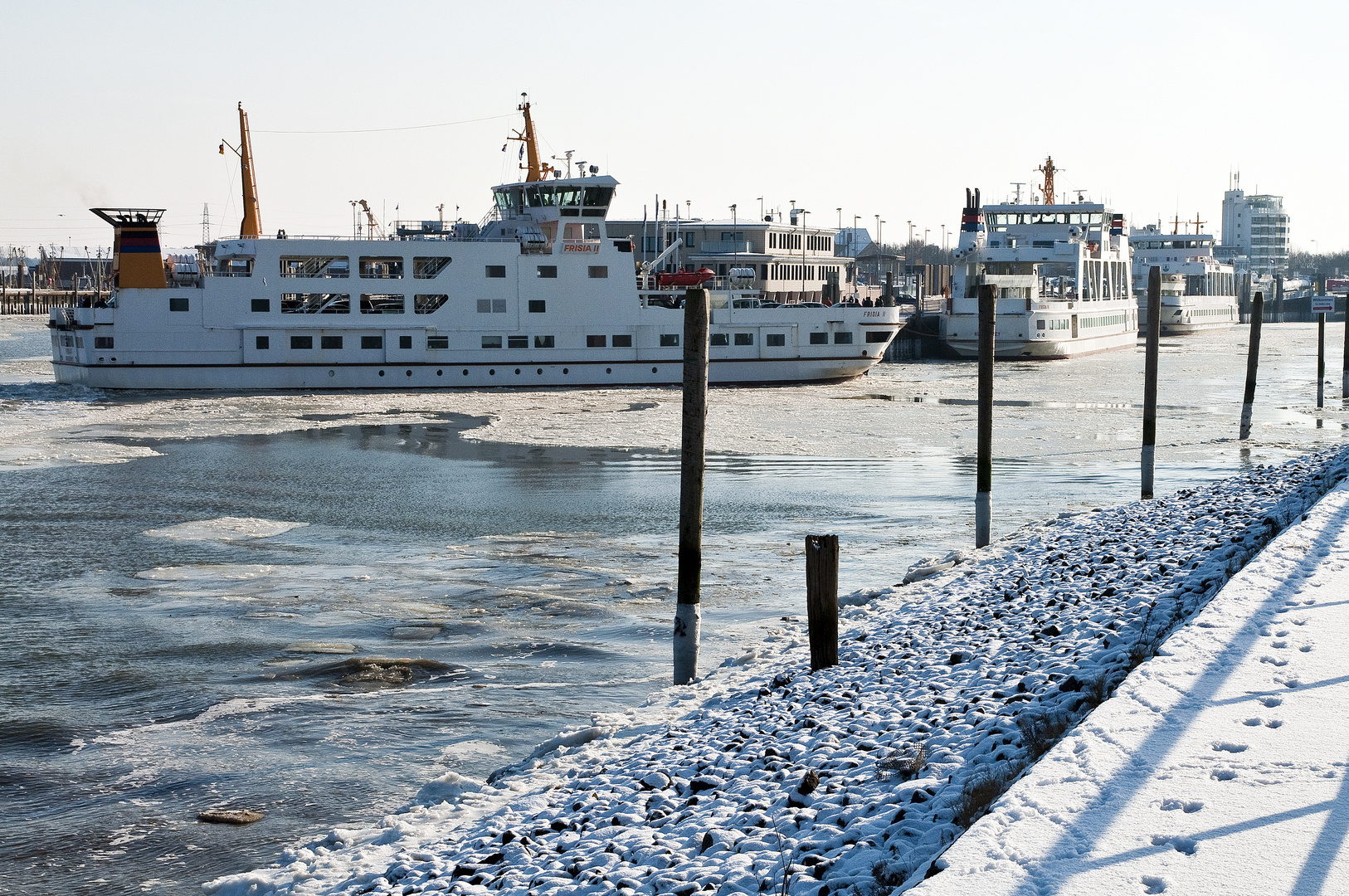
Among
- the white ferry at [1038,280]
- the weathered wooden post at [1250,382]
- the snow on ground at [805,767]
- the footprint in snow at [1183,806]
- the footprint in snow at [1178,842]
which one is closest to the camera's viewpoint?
the footprint in snow at [1178,842]

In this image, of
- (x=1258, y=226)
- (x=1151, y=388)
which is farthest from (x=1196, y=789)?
(x=1258, y=226)

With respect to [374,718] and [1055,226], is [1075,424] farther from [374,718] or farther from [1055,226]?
[1055,226]

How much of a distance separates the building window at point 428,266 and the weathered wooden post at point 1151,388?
1099 inches

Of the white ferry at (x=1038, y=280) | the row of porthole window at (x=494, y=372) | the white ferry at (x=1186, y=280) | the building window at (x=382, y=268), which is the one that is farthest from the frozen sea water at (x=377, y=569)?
the white ferry at (x=1186, y=280)

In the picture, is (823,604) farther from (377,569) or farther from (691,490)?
(377,569)

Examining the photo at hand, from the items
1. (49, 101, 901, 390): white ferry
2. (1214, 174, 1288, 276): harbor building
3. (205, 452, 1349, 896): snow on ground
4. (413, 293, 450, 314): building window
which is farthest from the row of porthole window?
(1214, 174, 1288, 276): harbor building

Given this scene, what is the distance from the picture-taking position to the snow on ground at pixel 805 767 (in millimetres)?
5121

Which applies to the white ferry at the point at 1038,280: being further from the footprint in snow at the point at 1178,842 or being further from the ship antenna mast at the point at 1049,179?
the footprint in snow at the point at 1178,842

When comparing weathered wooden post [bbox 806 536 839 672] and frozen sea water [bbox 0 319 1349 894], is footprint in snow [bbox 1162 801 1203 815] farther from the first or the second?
frozen sea water [bbox 0 319 1349 894]

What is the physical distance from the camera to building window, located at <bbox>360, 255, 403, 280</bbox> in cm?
4247

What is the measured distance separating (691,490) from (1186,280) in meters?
114

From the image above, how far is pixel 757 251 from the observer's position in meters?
76.6

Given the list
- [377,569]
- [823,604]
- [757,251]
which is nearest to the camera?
[823,604]

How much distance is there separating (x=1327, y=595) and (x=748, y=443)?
65.4ft
